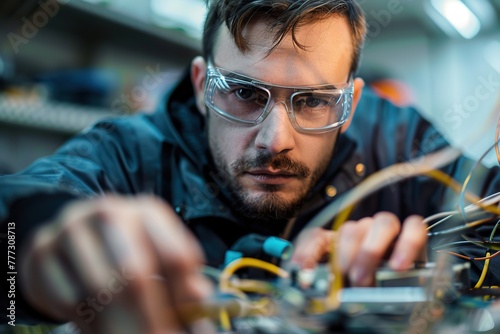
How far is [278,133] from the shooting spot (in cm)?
62

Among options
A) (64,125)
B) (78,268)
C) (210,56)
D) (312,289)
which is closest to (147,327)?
(78,268)

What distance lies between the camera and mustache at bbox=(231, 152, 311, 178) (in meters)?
0.64

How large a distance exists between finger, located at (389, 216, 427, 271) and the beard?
173 mm

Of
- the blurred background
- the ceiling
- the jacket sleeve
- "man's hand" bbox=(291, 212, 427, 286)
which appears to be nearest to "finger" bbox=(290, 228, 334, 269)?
"man's hand" bbox=(291, 212, 427, 286)

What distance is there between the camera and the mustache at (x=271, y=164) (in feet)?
2.10

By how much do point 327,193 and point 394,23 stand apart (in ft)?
4.29

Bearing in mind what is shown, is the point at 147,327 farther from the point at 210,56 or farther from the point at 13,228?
the point at 210,56

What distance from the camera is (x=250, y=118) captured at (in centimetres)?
66

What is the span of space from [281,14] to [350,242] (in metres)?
0.31

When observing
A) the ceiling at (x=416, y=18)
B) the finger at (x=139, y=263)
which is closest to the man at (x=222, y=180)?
the finger at (x=139, y=263)

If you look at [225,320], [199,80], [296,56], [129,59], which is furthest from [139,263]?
[129,59]

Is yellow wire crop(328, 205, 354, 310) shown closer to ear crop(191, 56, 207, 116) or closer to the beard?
the beard

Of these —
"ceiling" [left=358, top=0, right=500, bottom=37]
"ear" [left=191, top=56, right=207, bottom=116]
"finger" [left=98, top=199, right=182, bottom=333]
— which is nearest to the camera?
"finger" [left=98, top=199, right=182, bottom=333]

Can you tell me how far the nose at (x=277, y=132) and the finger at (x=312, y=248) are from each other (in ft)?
0.37
